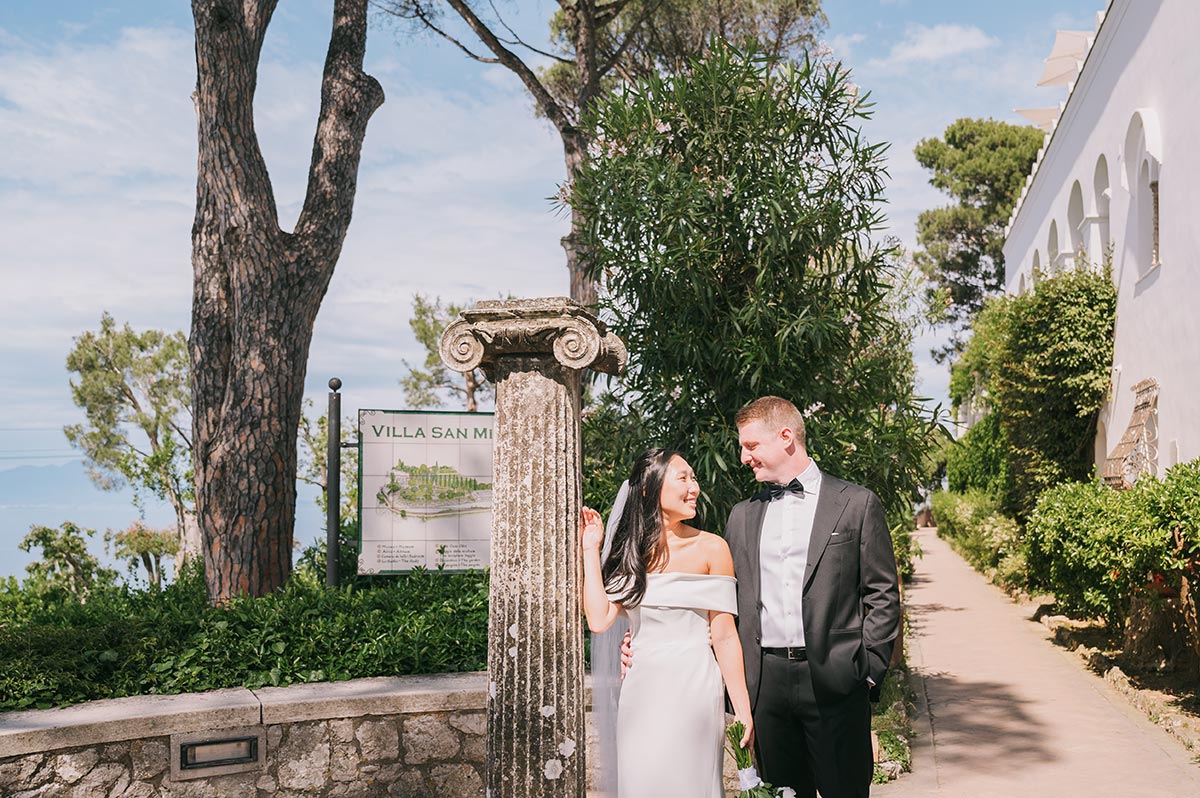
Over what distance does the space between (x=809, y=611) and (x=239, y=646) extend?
3757 mm

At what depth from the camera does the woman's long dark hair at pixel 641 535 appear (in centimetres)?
410

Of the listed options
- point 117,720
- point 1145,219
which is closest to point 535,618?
point 117,720

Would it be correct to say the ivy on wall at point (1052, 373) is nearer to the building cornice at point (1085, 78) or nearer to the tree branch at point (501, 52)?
the building cornice at point (1085, 78)

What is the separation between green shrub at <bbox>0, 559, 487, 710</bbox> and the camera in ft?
19.4

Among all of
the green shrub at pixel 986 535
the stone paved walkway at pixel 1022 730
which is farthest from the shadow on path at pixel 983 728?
the green shrub at pixel 986 535

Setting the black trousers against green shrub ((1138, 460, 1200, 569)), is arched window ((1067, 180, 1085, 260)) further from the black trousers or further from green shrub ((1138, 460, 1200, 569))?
the black trousers

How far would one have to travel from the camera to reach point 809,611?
4.09 m

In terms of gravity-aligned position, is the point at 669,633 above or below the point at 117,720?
above

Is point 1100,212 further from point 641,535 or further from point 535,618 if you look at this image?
point 535,618

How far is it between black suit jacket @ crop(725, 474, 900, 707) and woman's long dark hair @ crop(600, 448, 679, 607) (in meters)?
0.42

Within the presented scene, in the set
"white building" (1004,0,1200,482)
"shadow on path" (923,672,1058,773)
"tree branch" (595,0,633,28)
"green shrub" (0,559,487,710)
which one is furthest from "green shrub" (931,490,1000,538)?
"green shrub" (0,559,487,710)

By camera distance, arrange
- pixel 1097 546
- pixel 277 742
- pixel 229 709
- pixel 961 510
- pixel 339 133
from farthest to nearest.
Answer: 1. pixel 961 510
2. pixel 339 133
3. pixel 1097 546
4. pixel 277 742
5. pixel 229 709

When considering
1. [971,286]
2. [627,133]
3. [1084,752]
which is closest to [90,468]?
[627,133]

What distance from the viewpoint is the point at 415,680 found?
245 inches
